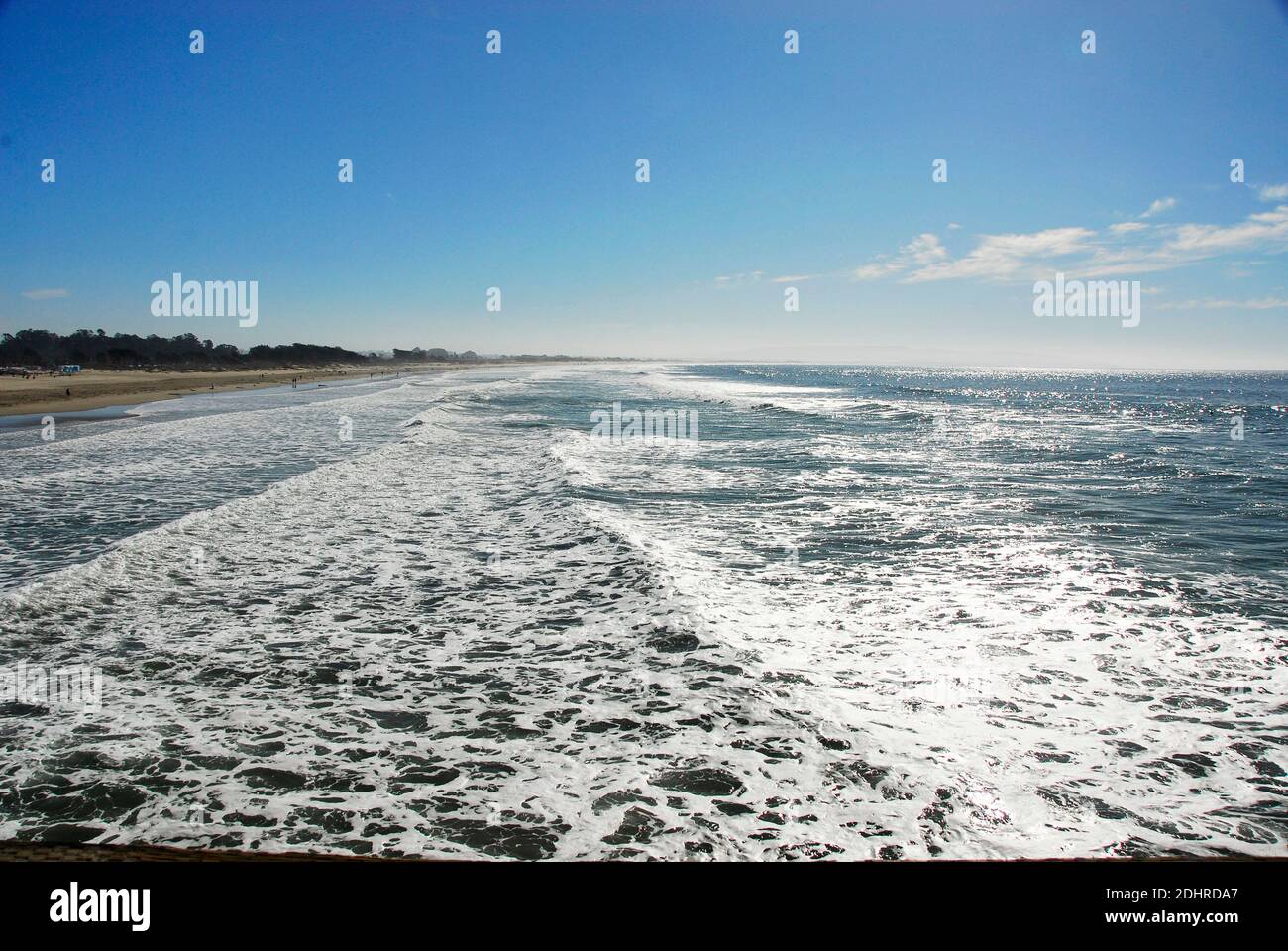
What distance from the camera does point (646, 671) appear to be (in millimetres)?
7348

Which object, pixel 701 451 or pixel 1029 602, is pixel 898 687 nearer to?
pixel 1029 602

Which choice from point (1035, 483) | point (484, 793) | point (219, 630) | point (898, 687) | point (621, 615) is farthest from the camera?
point (1035, 483)

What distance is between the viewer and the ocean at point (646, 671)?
484 centimetres

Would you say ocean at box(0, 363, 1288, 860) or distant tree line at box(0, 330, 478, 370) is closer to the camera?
ocean at box(0, 363, 1288, 860)

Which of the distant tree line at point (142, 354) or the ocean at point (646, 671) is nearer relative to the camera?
the ocean at point (646, 671)

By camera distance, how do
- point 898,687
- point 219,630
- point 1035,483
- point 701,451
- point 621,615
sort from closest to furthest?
point 898,687, point 219,630, point 621,615, point 1035,483, point 701,451

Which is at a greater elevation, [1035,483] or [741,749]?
[1035,483]

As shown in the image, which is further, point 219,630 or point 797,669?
point 219,630

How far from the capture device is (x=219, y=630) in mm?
8367

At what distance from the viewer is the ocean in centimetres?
484

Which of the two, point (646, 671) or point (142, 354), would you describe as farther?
point (142, 354)

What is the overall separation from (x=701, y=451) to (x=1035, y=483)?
37.1 feet
